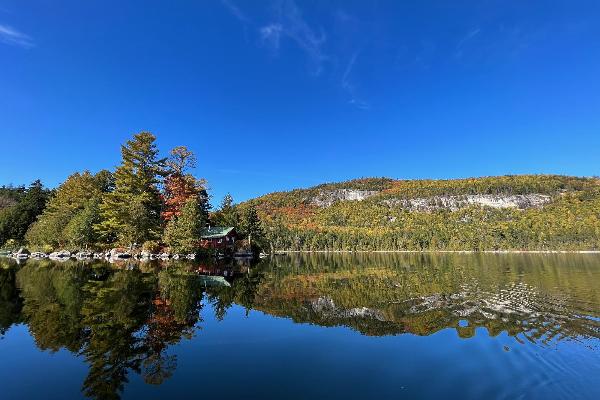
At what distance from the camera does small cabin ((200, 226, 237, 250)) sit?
184 feet

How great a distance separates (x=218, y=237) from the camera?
57625 millimetres

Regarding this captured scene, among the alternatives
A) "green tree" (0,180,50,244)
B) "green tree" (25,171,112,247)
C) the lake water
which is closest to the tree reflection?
the lake water

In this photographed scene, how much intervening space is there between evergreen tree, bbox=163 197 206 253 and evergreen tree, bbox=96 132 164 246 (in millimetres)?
3505

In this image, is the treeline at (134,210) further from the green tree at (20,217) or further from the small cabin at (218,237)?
the green tree at (20,217)

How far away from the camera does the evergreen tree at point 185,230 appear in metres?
45.1

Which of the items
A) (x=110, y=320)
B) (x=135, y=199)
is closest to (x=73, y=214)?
(x=135, y=199)

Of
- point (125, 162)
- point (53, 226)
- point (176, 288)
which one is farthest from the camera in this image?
point (53, 226)

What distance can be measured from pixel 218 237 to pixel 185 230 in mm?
12538

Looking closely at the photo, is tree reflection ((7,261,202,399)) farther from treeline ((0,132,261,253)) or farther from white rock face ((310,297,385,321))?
treeline ((0,132,261,253))

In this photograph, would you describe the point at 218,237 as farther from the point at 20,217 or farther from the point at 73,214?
the point at 20,217

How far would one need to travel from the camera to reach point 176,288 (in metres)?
20.3

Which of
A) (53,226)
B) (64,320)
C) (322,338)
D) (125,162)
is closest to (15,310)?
(64,320)

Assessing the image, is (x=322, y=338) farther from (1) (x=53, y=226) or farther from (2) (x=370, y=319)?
(1) (x=53, y=226)

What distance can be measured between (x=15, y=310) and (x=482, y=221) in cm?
19866
